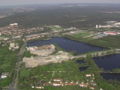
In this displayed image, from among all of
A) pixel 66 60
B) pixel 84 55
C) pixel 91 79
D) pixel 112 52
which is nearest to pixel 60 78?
pixel 91 79

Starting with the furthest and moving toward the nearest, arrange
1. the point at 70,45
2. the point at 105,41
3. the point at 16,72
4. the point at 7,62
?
the point at 105,41 → the point at 70,45 → the point at 7,62 → the point at 16,72

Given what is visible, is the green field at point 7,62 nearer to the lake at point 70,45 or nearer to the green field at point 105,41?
the lake at point 70,45

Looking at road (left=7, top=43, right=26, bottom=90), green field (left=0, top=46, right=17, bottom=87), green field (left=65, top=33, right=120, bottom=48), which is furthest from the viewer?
green field (left=65, top=33, right=120, bottom=48)

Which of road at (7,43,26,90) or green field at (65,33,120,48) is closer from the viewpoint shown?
road at (7,43,26,90)

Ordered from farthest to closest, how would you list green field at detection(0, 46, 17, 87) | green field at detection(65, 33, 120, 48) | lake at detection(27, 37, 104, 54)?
green field at detection(65, 33, 120, 48) → lake at detection(27, 37, 104, 54) → green field at detection(0, 46, 17, 87)

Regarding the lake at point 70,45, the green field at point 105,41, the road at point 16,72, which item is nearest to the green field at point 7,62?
the road at point 16,72

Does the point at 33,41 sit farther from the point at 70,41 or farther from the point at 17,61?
the point at 17,61

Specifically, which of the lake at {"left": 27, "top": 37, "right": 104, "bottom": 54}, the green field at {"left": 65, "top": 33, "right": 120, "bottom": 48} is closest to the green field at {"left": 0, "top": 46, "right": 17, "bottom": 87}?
the lake at {"left": 27, "top": 37, "right": 104, "bottom": 54}

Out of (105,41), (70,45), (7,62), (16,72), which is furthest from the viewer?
(105,41)

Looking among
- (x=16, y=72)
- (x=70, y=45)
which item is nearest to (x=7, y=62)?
(x=16, y=72)

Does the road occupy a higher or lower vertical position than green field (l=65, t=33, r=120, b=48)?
higher

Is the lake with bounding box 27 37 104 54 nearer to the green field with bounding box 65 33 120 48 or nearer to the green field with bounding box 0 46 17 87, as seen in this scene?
the green field with bounding box 65 33 120 48

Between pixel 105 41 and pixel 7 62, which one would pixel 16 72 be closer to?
pixel 7 62
